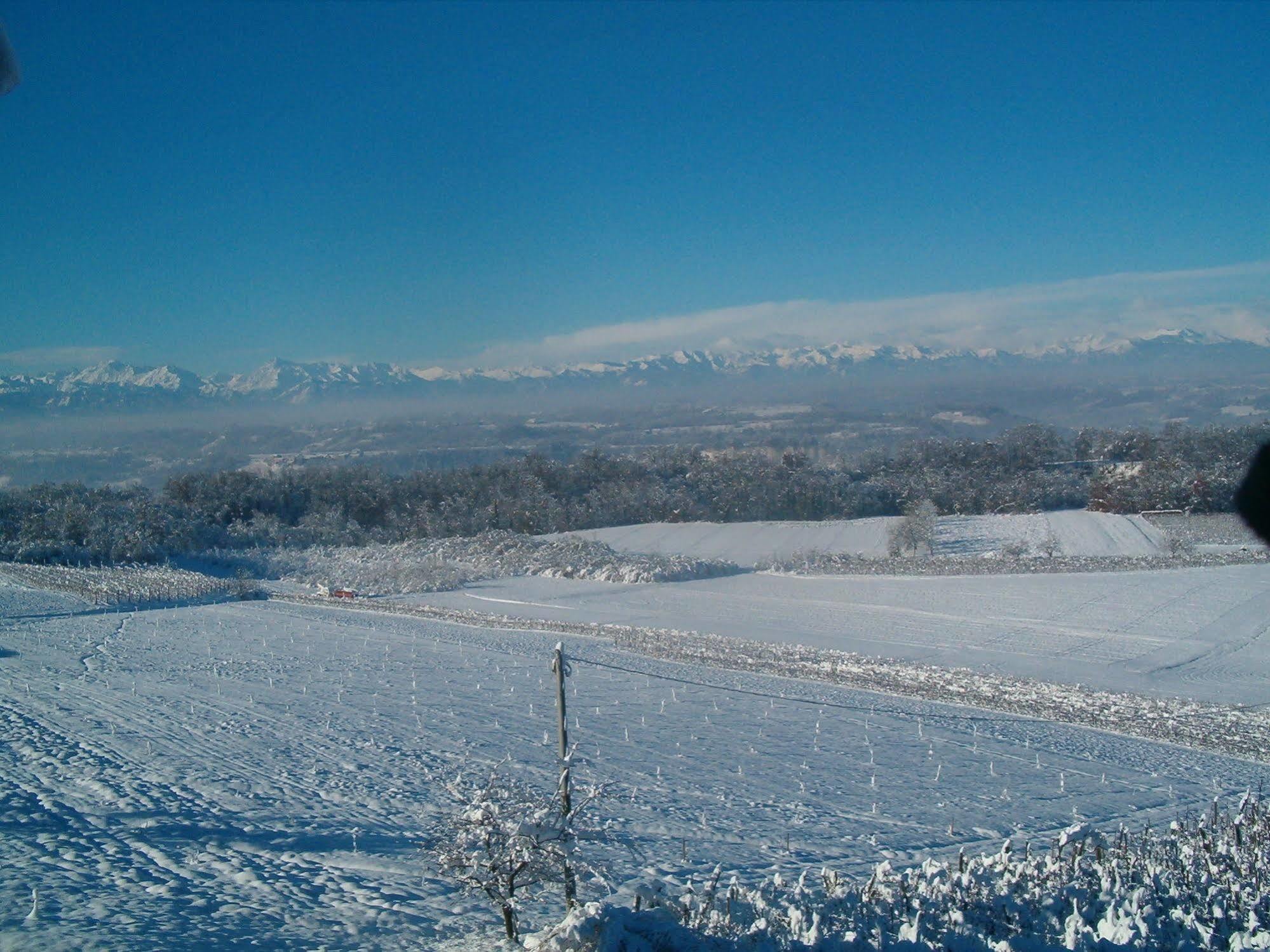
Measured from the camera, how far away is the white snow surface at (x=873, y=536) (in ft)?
142

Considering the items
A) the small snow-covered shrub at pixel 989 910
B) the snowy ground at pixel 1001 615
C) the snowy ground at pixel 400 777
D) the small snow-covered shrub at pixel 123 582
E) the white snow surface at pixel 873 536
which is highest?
the small snow-covered shrub at pixel 989 910

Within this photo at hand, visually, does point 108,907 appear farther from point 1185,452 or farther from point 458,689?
point 1185,452

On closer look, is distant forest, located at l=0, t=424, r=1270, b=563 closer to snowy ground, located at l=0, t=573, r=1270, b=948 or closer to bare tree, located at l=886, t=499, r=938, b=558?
bare tree, located at l=886, t=499, r=938, b=558

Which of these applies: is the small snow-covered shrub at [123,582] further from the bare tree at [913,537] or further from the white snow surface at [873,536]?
the bare tree at [913,537]

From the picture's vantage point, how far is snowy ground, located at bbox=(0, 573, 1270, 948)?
7.25m

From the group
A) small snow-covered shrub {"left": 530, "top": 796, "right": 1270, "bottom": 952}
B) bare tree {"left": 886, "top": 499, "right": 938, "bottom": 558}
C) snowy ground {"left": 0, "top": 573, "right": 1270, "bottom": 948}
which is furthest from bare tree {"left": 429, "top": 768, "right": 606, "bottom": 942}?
bare tree {"left": 886, "top": 499, "right": 938, "bottom": 558}

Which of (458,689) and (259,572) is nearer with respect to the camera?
(458,689)

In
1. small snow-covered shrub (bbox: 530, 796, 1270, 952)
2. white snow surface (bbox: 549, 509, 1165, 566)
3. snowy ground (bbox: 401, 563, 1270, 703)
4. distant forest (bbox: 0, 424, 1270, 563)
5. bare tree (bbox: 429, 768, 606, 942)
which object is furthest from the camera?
distant forest (bbox: 0, 424, 1270, 563)

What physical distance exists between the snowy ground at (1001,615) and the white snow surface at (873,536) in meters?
8.34

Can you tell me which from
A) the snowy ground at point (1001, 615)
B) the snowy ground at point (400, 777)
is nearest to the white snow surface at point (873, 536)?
the snowy ground at point (1001, 615)

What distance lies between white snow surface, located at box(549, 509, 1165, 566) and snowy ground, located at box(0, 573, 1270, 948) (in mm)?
28018

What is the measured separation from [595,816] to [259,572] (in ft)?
130

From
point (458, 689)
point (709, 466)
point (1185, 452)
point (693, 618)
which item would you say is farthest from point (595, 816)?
point (709, 466)

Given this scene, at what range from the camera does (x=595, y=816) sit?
9844 millimetres
